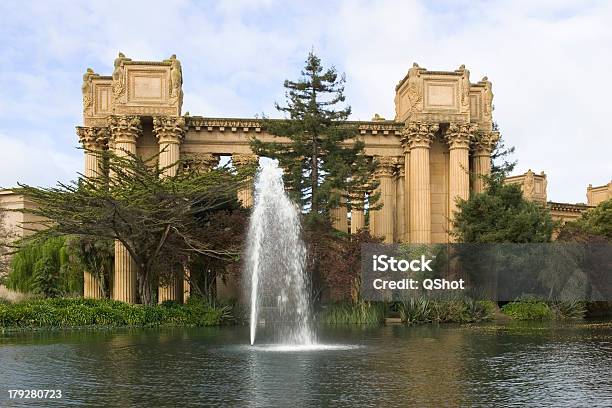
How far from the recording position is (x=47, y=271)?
38.2m

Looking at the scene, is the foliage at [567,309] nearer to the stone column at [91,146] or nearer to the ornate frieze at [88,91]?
the stone column at [91,146]

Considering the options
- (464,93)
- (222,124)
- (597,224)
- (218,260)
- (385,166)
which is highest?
(464,93)

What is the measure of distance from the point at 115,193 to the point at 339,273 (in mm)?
9102

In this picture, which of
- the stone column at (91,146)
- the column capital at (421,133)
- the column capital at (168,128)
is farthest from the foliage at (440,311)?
the stone column at (91,146)

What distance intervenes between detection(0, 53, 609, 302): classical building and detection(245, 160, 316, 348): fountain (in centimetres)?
576

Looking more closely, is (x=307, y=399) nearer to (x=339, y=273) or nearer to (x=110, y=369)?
(x=110, y=369)

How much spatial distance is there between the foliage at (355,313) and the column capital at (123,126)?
1320 centimetres

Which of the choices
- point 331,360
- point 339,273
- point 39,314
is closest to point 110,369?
point 331,360

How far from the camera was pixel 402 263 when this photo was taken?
31.7 metres

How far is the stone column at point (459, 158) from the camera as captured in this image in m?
38.0

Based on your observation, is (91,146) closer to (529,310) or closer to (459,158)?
(459,158)

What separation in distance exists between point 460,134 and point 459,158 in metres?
1.24

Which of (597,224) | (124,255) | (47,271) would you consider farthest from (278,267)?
(597,224)

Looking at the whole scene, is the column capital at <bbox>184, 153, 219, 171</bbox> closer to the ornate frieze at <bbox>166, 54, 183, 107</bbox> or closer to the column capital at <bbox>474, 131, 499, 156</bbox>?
the ornate frieze at <bbox>166, 54, 183, 107</bbox>
